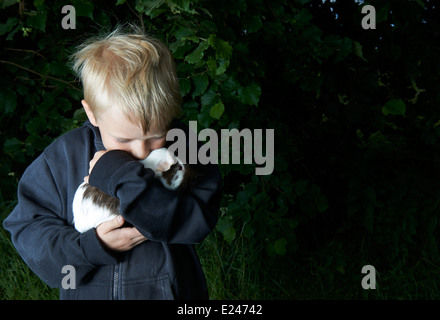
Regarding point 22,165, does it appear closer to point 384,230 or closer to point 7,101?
point 7,101

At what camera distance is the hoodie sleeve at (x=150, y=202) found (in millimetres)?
1185

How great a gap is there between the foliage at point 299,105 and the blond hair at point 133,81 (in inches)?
19.6

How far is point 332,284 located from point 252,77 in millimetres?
1596

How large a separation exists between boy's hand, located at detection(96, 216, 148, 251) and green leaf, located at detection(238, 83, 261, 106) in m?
0.95

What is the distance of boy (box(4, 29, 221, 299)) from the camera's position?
1.22m

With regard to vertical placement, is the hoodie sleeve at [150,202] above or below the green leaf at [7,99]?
below

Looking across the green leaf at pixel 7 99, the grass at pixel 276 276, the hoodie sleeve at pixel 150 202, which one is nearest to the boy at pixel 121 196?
the hoodie sleeve at pixel 150 202

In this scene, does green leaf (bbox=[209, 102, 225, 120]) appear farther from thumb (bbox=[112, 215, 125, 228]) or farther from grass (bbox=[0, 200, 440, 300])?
grass (bbox=[0, 200, 440, 300])

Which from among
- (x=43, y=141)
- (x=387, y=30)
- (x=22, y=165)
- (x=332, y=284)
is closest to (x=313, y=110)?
(x=387, y=30)

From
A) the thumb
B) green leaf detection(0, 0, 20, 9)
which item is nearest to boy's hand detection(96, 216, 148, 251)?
the thumb

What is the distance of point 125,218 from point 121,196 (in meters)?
0.07

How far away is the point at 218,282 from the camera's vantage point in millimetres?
2812

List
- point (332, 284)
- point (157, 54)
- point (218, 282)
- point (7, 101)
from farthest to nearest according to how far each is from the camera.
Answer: point (332, 284) → point (218, 282) → point (7, 101) → point (157, 54)

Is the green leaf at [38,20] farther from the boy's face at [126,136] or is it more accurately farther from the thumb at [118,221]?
the thumb at [118,221]
